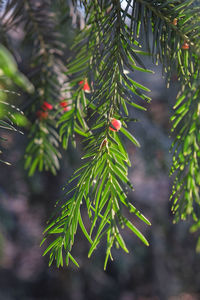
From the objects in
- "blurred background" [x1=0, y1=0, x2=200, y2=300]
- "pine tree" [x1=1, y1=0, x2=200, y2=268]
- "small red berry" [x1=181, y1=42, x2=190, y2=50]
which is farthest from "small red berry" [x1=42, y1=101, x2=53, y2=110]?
"blurred background" [x1=0, y1=0, x2=200, y2=300]

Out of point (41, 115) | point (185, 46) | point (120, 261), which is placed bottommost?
point (120, 261)

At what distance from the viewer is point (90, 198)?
0.38 meters

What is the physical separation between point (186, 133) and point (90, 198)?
129 millimetres

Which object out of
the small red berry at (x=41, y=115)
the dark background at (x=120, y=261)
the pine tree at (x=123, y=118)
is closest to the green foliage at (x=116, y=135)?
the pine tree at (x=123, y=118)

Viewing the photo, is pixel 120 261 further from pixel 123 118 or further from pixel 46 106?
pixel 123 118

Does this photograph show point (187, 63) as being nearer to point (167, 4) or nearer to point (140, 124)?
point (167, 4)

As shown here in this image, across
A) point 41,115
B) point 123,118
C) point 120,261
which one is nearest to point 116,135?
point 123,118

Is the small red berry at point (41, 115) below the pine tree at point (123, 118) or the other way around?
below

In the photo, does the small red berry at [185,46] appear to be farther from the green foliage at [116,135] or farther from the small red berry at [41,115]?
the small red berry at [41,115]

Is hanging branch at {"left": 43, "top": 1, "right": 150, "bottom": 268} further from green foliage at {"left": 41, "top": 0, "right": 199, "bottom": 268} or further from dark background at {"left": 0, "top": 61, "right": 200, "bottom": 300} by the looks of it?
dark background at {"left": 0, "top": 61, "right": 200, "bottom": 300}

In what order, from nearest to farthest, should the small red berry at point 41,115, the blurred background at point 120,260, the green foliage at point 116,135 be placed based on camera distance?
1. the green foliage at point 116,135
2. the small red berry at point 41,115
3. the blurred background at point 120,260

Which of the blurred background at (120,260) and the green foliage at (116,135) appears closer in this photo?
the green foliage at (116,135)

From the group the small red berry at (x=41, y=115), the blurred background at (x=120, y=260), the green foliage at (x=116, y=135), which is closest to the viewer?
the green foliage at (x=116, y=135)

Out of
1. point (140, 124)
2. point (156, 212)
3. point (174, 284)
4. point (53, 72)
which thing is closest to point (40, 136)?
point (53, 72)
